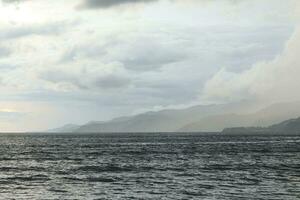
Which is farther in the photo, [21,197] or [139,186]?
[139,186]

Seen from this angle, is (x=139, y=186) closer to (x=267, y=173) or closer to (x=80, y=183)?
(x=80, y=183)

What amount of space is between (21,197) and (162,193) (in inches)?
495

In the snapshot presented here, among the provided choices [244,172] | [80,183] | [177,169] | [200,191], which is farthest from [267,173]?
[80,183]

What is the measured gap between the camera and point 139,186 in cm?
4653

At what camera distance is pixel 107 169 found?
65312mm

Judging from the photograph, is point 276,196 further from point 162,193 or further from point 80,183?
point 80,183

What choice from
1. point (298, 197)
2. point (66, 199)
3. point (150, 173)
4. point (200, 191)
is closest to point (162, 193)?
point (200, 191)

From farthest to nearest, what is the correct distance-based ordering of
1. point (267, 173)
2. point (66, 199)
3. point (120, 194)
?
point (267, 173)
point (120, 194)
point (66, 199)

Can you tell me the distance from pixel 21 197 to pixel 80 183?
401 inches

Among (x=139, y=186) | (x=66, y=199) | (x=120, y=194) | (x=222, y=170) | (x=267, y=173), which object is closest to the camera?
(x=66, y=199)

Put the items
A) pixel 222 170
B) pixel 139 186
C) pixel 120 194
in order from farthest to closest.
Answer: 1. pixel 222 170
2. pixel 139 186
3. pixel 120 194

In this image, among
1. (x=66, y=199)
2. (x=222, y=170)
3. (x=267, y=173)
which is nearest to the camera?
(x=66, y=199)

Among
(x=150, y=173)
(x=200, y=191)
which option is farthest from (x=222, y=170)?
Answer: (x=200, y=191)

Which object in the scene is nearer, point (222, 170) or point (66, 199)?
point (66, 199)
